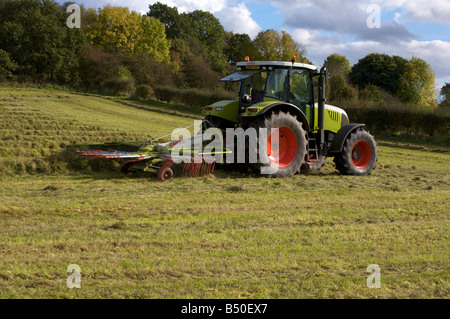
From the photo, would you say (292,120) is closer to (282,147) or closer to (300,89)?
(282,147)

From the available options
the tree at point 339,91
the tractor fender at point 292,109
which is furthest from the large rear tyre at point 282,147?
the tree at point 339,91

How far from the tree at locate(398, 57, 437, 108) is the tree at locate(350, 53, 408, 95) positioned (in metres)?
3.60

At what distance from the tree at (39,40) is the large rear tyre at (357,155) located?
32121 millimetres

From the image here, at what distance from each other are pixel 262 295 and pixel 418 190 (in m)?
6.49

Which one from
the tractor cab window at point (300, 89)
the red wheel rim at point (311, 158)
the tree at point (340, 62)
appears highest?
the tree at point (340, 62)

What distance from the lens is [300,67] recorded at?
423 inches

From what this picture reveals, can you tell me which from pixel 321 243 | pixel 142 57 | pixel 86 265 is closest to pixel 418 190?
pixel 321 243

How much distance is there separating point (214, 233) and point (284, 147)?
512 centimetres

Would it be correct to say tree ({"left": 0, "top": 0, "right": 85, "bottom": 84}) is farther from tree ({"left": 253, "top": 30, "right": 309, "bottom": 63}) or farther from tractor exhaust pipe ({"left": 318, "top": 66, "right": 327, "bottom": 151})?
tractor exhaust pipe ({"left": 318, "top": 66, "right": 327, "bottom": 151})

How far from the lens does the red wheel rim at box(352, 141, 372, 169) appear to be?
11.6 metres

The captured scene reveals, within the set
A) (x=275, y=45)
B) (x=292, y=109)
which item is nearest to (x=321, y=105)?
(x=292, y=109)

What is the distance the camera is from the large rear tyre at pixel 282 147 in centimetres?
1000

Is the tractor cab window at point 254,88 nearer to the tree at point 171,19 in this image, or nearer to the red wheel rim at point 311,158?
the red wheel rim at point 311,158

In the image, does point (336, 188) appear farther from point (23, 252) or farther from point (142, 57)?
point (142, 57)
